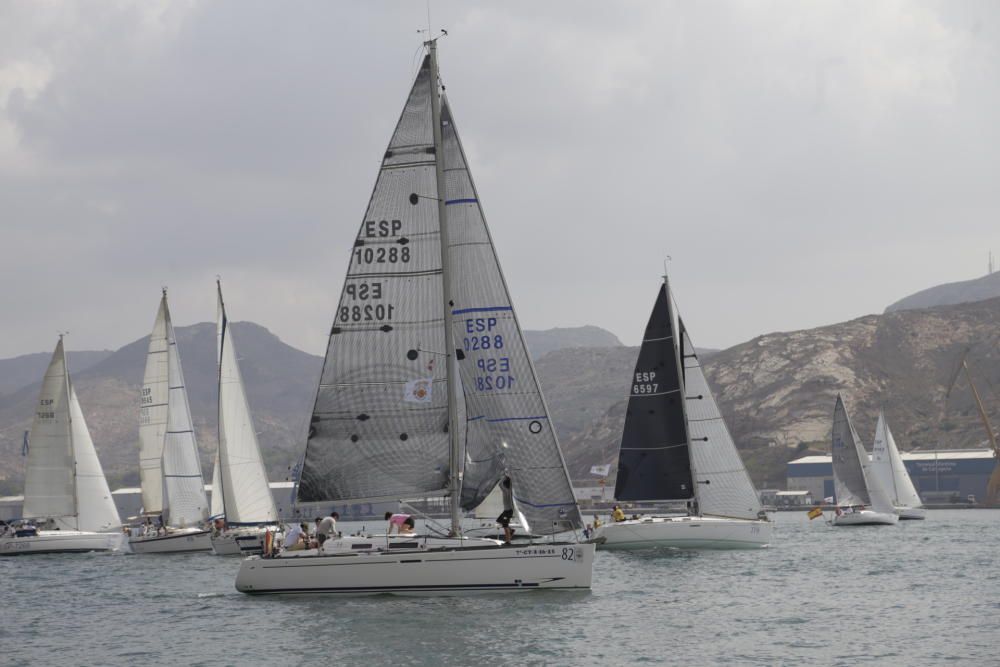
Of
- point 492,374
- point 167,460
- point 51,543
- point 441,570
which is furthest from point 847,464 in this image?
point 441,570

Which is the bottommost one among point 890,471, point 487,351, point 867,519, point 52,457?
point 867,519

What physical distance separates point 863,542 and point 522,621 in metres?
46.5

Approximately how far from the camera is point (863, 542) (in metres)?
72.2

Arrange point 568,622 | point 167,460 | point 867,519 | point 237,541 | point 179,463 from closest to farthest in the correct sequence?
point 568,622 → point 237,541 → point 167,460 → point 179,463 → point 867,519

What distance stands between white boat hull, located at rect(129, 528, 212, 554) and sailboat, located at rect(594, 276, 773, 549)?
24.0 meters

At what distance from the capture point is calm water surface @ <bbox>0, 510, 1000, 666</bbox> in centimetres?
2712

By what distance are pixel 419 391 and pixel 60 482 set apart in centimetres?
4551

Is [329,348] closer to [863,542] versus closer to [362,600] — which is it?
[362,600]

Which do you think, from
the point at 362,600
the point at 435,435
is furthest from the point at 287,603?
the point at 435,435

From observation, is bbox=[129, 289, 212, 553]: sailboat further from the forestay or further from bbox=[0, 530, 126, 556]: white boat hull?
the forestay

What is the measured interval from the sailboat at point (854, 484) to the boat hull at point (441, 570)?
66491 millimetres

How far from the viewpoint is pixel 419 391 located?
3500cm

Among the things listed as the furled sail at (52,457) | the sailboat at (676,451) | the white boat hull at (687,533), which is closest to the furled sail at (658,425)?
the sailboat at (676,451)

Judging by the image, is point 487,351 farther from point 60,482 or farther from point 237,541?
point 60,482
